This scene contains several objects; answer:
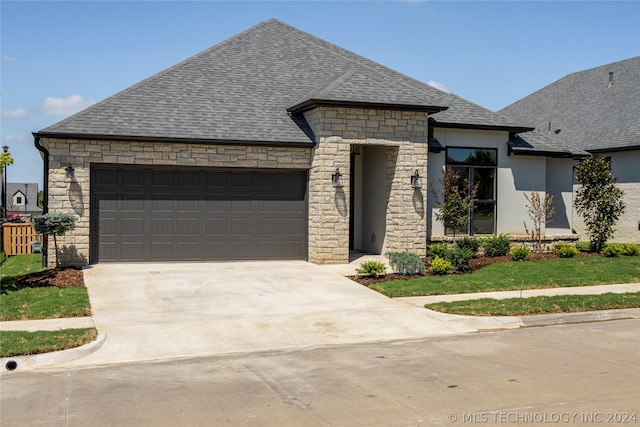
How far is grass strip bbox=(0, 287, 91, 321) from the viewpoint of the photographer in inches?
484

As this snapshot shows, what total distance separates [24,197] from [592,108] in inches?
2473

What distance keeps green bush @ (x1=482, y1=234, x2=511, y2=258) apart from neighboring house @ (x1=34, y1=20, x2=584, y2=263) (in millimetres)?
1442

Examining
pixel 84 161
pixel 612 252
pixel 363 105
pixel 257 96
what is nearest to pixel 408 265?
pixel 363 105

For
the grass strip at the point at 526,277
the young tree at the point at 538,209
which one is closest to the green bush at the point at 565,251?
the grass strip at the point at 526,277

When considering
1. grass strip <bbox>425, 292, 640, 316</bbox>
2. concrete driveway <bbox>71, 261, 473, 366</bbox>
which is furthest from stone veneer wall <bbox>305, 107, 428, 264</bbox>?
grass strip <bbox>425, 292, 640, 316</bbox>

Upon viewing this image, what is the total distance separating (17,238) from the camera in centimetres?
2530

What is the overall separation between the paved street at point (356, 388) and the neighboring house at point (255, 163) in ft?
31.0

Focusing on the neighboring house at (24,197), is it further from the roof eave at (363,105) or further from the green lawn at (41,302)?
the green lawn at (41,302)

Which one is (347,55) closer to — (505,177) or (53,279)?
(505,177)

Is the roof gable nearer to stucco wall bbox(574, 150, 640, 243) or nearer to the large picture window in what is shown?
the large picture window

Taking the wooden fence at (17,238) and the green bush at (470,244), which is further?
the wooden fence at (17,238)

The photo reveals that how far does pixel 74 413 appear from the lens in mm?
7203

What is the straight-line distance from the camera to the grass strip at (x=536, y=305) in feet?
42.5

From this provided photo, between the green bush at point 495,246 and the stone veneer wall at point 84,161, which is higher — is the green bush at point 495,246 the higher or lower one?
the lower one
